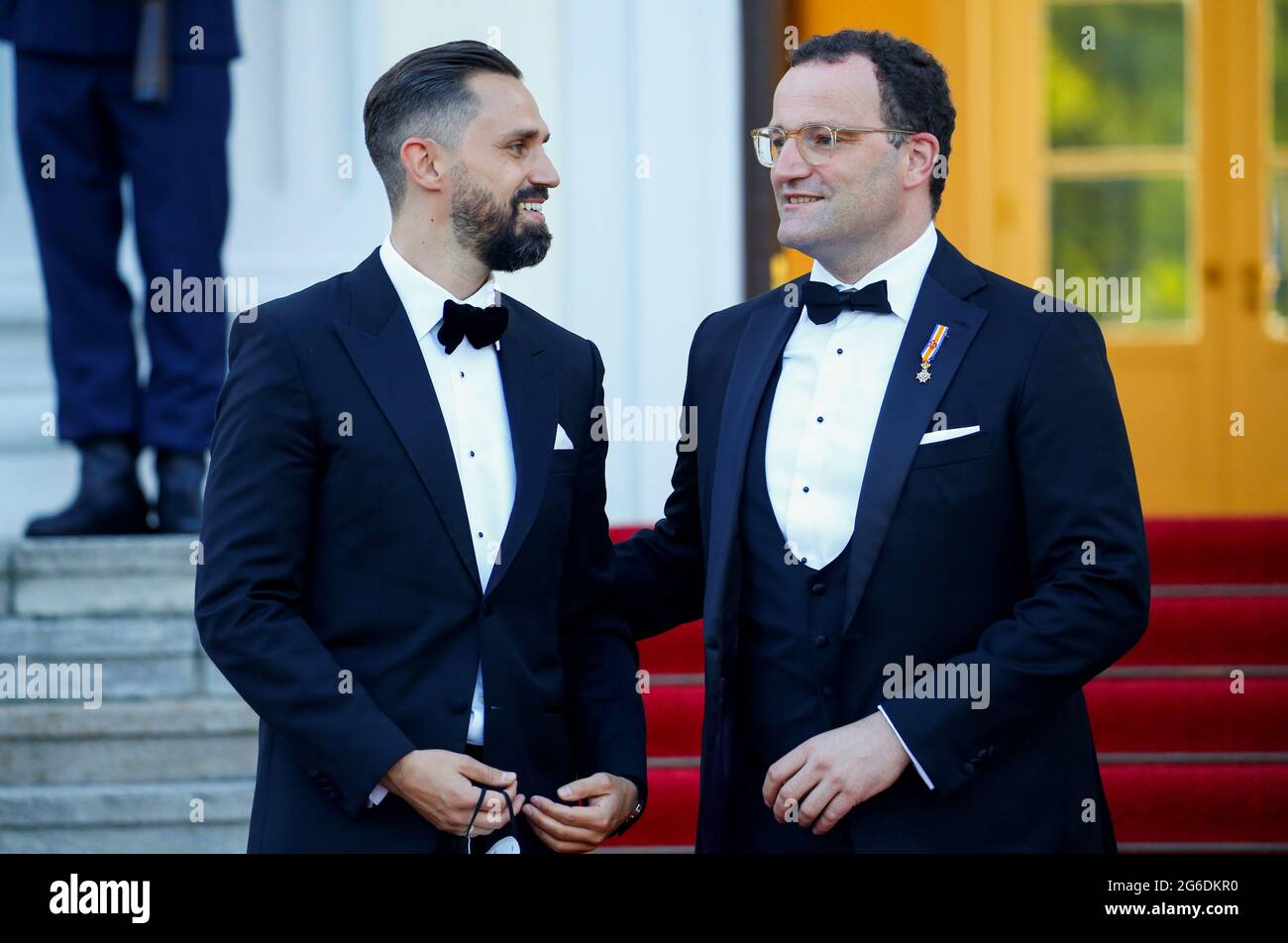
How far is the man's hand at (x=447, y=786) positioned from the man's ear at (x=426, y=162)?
0.81 m

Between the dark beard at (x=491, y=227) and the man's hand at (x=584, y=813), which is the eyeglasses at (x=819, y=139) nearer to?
the dark beard at (x=491, y=227)

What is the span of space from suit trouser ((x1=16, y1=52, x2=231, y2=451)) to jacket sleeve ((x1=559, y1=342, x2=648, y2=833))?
74.0 inches

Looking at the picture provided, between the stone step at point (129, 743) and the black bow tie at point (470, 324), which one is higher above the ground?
the black bow tie at point (470, 324)

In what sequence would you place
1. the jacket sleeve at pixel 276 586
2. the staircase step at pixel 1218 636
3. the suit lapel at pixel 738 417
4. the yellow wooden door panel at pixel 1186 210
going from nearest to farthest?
the jacket sleeve at pixel 276 586 → the suit lapel at pixel 738 417 → the staircase step at pixel 1218 636 → the yellow wooden door panel at pixel 1186 210

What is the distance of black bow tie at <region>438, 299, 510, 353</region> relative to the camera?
232 cm

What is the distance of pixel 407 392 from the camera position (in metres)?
2.27

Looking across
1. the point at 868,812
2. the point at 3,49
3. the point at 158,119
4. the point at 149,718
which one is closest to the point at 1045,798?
the point at 868,812

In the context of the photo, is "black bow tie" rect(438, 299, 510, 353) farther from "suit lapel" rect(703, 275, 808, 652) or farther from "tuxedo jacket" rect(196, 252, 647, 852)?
"suit lapel" rect(703, 275, 808, 652)

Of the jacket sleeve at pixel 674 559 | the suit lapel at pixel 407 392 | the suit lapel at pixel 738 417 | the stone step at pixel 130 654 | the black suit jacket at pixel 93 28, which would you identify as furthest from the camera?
the black suit jacket at pixel 93 28

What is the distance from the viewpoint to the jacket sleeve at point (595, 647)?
237cm

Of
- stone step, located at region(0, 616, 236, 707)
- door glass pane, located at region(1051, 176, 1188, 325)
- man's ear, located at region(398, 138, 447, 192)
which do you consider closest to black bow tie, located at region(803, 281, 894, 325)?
man's ear, located at region(398, 138, 447, 192)

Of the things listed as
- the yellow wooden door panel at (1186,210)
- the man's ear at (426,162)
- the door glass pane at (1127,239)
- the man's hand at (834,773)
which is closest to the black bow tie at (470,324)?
the man's ear at (426,162)

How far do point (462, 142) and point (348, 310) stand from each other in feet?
0.98

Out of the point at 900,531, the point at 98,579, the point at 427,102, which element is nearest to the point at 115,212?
the point at 98,579
